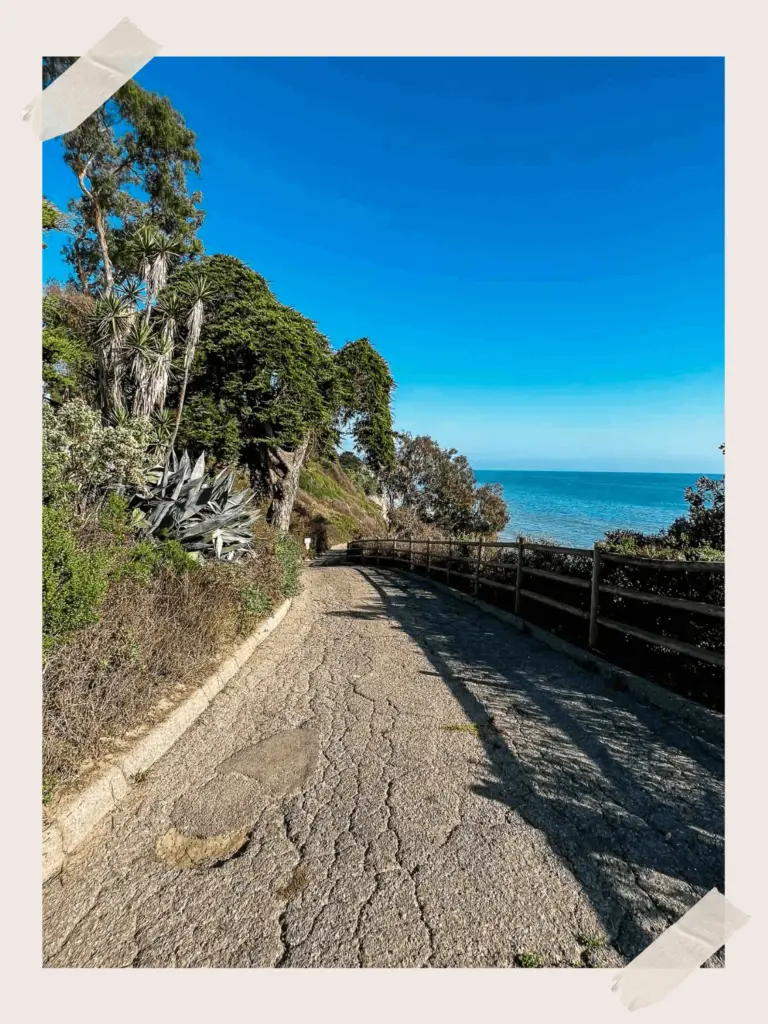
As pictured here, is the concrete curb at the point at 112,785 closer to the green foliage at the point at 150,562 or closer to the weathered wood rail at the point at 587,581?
the green foliage at the point at 150,562

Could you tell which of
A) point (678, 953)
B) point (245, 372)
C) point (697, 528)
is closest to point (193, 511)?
point (678, 953)

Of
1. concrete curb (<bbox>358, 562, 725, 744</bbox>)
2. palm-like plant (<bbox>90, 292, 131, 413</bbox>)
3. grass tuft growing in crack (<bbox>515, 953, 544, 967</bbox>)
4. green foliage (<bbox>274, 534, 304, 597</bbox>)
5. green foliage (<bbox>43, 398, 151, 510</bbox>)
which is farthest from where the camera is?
green foliage (<bbox>274, 534, 304, 597</bbox>)

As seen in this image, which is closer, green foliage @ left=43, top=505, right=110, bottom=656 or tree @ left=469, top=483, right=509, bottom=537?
green foliage @ left=43, top=505, right=110, bottom=656

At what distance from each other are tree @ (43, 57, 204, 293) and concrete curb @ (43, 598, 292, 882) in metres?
19.7

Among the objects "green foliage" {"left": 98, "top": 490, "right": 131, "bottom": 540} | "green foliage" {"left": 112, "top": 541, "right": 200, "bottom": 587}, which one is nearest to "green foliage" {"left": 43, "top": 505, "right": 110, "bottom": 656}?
"green foliage" {"left": 112, "top": 541, "right": 200, "bottom": 587}

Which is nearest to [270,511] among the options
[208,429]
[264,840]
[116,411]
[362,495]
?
[208,429]

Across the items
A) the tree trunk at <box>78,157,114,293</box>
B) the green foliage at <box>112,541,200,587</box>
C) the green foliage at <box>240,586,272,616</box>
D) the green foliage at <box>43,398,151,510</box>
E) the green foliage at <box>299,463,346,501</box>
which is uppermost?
the tree trunk at <box>78,157,114,293</box>

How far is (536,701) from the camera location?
416 cm

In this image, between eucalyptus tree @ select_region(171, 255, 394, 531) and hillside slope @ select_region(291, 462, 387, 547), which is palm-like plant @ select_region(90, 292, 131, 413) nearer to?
eucalyptus tree @ select_region(171, 255, 394, 531)

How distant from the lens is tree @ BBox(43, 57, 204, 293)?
61.6 ft

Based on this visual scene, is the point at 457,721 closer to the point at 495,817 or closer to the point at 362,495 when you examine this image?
the point at 495,817

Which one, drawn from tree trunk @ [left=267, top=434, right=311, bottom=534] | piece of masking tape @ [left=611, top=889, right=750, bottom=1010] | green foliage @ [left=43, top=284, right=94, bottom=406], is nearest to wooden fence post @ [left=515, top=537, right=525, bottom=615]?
piece of masking tape @ [left=611, top=889, right=750, bottom=1010]

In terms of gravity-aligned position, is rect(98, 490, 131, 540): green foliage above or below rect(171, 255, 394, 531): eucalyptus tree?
below

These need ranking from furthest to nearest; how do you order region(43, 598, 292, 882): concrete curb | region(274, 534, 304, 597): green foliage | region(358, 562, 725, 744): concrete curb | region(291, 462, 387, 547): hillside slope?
region(291, 462, 387, 547): hillside slope < region(274, 534, 304, 597): green foliage < region(358, 562, 725, 744): concrete curb < region(43, 598, 292, 882): concrete curb
